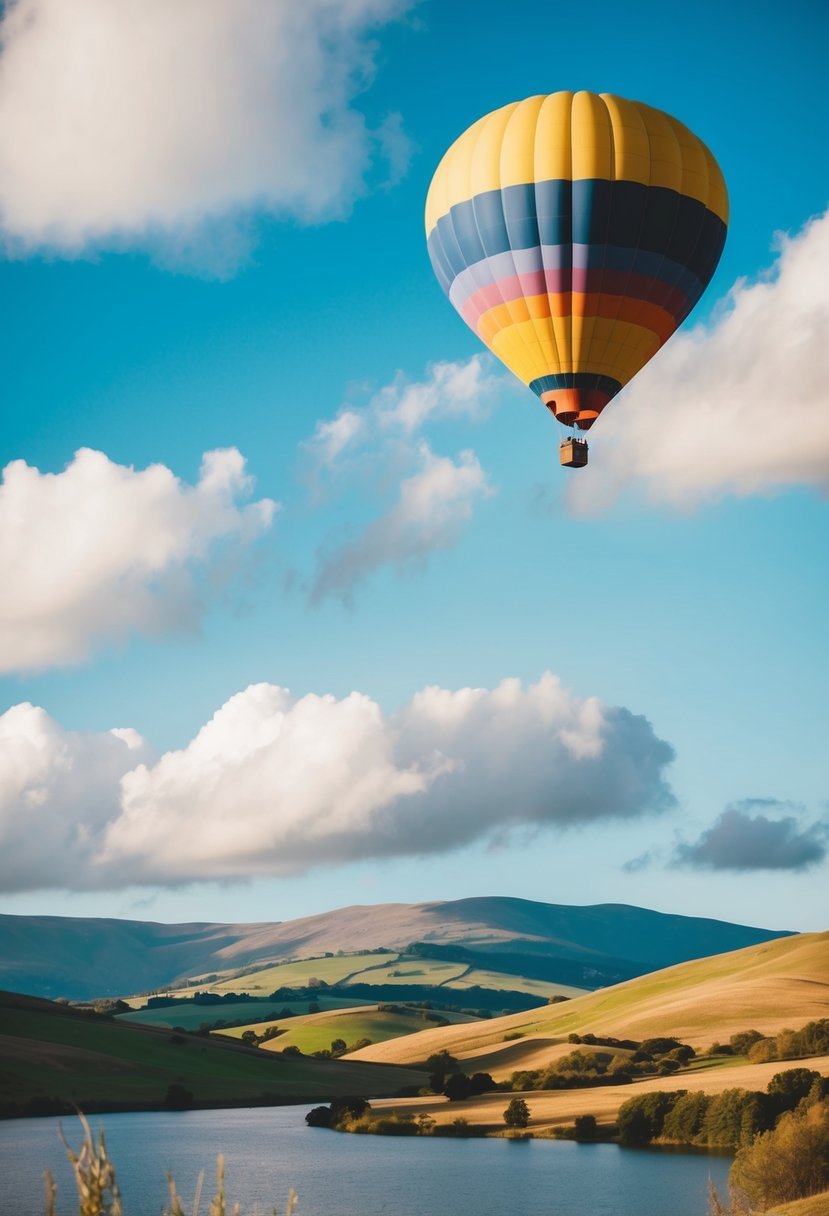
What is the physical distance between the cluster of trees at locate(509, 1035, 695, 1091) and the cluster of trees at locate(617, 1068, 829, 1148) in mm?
20925

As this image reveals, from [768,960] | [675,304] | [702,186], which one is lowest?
[768,960]

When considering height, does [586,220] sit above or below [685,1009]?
above

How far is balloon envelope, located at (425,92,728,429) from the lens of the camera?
181ft

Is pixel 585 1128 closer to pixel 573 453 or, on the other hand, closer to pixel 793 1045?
pixel 793 1045

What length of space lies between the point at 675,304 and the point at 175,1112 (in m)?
69.3

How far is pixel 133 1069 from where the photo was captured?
10981 centimetres

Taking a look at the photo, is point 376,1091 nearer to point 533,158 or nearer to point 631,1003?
point 631,1003

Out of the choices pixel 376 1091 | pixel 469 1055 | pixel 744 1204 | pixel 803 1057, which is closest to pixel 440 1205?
pixel 744 1204

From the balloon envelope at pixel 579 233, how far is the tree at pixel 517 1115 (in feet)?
142

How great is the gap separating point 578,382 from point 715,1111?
1535 inches

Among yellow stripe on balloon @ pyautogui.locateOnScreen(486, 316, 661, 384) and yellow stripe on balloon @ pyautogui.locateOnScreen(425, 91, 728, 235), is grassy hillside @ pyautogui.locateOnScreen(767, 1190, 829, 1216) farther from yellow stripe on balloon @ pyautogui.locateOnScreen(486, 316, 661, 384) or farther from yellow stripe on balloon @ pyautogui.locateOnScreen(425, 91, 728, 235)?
yellow stripe on balloon @ pyautogui.locateOnScreen(425, 91, 728, 235)

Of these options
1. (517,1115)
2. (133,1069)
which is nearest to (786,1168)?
(517,1115)

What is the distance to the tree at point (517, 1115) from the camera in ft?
262

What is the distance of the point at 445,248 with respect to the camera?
59031 mm
